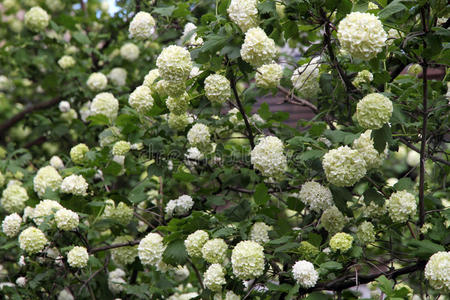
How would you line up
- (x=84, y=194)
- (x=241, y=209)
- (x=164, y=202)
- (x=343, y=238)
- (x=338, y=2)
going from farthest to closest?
1. (x=164, y=202)
2. (x=84, y=194)
3. (x=241, y=209)
4. (x=343, y=238)
5. (x=338, y=2)

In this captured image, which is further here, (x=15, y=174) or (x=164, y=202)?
(x=15, y=174)

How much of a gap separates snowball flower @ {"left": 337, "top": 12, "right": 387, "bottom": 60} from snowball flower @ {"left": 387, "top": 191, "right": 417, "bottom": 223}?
1.94 ft

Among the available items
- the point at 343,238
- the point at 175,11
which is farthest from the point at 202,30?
the point at 343,238

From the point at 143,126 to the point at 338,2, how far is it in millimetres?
1210

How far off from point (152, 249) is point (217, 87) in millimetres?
800

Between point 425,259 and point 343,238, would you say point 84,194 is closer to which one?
point 343,238

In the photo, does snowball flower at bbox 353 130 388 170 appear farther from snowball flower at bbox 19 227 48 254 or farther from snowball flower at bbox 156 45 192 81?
snowball flower at bbox 19 227 48 254

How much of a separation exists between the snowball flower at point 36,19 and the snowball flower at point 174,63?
204 centimetres

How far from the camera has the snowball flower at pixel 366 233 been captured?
2.00m

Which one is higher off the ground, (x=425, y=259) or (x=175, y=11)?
(x=175, y=11)

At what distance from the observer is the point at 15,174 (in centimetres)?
321

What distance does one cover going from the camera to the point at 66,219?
2279 mm

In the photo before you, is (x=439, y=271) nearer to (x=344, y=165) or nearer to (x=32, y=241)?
(x=344, y=165)

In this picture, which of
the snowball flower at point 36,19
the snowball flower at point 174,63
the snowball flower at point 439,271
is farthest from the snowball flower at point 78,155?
the snowball flower at point 439,271
